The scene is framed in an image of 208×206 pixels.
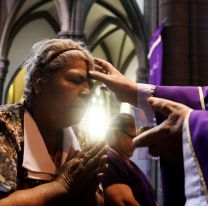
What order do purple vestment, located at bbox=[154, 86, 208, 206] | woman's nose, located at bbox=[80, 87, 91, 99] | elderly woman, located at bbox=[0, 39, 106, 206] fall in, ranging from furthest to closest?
woman's nose, located at bbox=[80, 87, 91, 99]
elderly woman, located at bbox=[0, 39, 106, 206]
purple vestment, located at bbox=[154, 86, 208, 206]

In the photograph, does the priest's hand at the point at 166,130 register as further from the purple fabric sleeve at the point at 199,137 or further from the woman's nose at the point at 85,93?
the woman's nose at the point at 85,93

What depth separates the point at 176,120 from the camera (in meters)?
1.39

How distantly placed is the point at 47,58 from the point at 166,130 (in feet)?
2.21

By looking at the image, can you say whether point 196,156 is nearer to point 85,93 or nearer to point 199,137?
point 199,137

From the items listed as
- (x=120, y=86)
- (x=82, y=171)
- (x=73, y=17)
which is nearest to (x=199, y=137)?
(x=82, y=171)

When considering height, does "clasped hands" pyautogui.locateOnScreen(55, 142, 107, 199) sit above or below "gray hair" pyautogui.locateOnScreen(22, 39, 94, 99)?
below

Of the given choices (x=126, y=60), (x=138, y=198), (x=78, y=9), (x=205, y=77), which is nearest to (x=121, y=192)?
(x=138, y=198)

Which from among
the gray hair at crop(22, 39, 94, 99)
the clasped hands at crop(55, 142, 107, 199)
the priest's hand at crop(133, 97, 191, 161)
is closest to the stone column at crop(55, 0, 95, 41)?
the gray hair at crop(22, 39, 94, 99)

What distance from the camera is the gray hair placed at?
172cm

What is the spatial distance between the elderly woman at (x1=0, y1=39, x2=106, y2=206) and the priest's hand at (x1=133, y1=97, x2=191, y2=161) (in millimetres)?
271

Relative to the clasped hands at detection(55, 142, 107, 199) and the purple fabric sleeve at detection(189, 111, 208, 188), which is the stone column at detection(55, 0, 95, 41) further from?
the purple fabric sleeve at detection(189, 111, 208, 188)

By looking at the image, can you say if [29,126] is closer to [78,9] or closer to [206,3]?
[206,3]

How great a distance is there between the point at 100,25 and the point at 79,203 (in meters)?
15.0

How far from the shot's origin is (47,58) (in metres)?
1.73
